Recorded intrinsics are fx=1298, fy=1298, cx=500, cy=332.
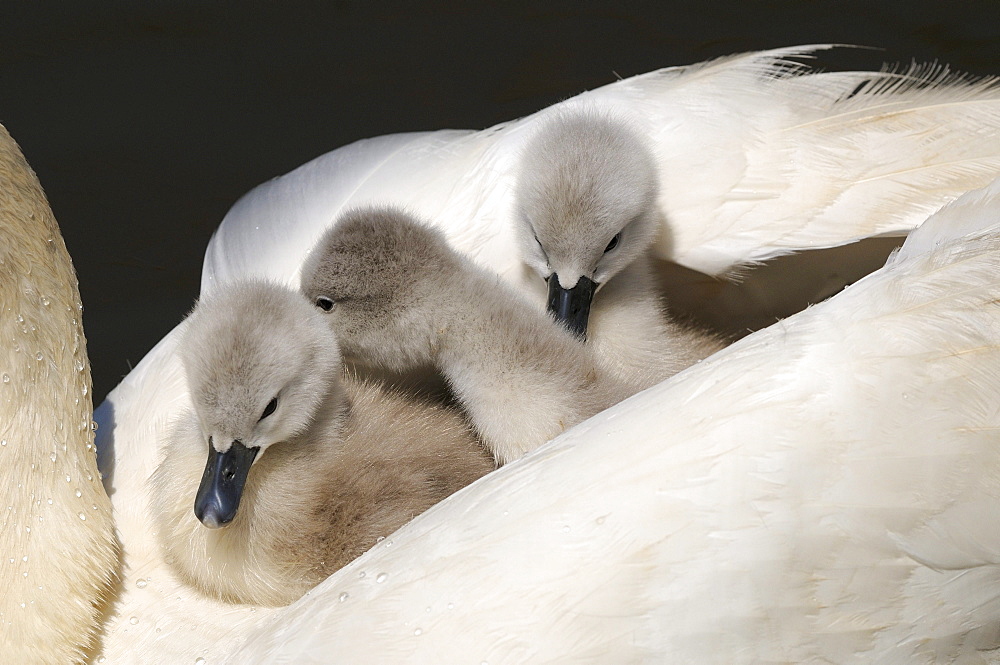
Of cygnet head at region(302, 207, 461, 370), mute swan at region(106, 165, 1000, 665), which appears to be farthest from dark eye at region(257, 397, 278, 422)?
mute swan at region(106, 165, 1000, 665)

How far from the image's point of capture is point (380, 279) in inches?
66.7

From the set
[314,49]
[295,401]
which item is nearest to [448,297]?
[295,401]

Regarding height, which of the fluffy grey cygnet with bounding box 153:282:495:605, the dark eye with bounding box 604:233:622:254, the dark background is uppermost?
the dark eye with bounding box 604:233:622:254

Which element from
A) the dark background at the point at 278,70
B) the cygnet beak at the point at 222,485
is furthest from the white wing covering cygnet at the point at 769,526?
the dark background at the point at 278,70

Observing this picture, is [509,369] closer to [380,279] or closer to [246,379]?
[380,279]

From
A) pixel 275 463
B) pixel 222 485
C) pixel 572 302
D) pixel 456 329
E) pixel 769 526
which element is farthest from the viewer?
pixel 572 302

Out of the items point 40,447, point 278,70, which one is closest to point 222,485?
point 40,447

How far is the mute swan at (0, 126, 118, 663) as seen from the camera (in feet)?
4.95

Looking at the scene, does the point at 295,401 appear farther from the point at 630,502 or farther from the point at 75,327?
the point at 630,502

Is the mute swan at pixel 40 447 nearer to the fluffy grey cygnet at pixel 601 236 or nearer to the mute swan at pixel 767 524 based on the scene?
the mute swan at pixel 767 524

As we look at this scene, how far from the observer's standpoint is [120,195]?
336cm

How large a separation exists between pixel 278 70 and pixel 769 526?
275 centimetres

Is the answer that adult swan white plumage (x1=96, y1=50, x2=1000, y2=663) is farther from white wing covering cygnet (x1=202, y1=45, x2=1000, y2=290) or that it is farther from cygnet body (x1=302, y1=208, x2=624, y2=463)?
white wing covering cygnet (x1=202, y1=45, x2=1000, y2=290)

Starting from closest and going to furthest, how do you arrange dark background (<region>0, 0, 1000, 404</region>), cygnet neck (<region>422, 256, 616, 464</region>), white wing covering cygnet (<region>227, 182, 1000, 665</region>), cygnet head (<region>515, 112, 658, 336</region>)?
white wing covering cygnet (<region>227, 182, 1000, 665</region>) → cygnet neck (<region>422, 256, 616, 464</region>) → cygnet head (<region>515, 112, 658, 336</region>) → dark background (<region>0, 0, 1000, 404</region>)
